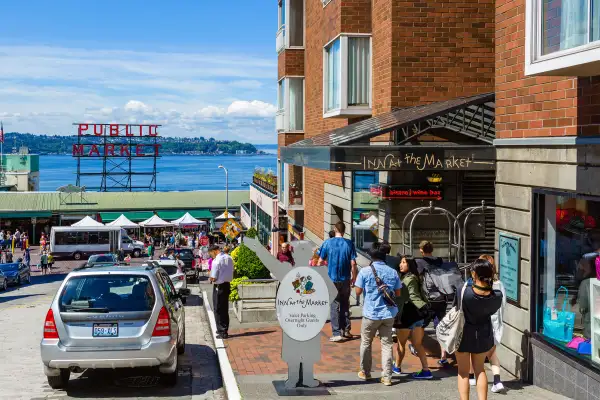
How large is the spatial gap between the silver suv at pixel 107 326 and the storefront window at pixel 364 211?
26.5ft

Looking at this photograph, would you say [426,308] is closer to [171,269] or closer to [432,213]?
[432,213]

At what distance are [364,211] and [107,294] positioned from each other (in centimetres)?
961

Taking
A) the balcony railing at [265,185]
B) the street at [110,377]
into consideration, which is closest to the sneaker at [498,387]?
the street at [110,377]

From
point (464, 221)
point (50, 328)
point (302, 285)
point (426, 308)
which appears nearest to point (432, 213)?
point (464, 221)

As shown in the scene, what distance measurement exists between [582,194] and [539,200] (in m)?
1.08

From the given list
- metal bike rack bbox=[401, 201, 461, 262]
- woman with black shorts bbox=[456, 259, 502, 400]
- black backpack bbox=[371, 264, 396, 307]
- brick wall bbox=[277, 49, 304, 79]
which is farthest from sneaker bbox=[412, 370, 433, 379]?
brick wall bbox=[277, 49, 304, 79]

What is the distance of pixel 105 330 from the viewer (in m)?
9.99

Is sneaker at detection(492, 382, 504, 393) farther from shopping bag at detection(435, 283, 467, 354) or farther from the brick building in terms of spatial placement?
shopping bag at detection(435, 283, 467, 354)

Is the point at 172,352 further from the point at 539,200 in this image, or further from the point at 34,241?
the point at 34,241

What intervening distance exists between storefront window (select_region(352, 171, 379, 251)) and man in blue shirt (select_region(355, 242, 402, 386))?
7821mm

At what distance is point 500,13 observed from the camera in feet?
35.7

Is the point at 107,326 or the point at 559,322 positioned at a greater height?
the point at 559,322

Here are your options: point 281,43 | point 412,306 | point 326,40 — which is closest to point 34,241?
point 281,43

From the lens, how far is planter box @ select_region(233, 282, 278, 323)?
1559cm
